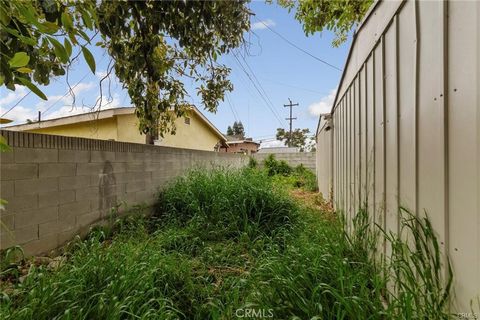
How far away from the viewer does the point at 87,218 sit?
10.3 ft

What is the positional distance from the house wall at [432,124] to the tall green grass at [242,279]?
0.16 m

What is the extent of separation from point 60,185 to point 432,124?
305 cm

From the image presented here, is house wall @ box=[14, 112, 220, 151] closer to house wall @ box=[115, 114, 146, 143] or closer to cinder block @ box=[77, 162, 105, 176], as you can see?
house wall @ box=[115, 114, 146, 143]

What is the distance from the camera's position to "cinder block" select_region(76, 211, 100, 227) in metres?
3.02

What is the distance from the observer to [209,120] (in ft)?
51.4

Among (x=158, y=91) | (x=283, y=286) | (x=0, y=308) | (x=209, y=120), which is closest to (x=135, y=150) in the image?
(x=158, y=91)

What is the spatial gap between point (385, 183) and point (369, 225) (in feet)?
1.55

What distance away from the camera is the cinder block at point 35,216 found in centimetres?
232

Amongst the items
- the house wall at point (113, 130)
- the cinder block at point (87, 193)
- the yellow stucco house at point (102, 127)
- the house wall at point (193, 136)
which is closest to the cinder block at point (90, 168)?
the cinder block at point (87, 193)

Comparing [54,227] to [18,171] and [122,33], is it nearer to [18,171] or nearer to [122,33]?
[18,171]

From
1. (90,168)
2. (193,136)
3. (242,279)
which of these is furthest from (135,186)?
(193,136)

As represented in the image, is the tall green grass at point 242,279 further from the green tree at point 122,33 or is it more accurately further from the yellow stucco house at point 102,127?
the yellow stucco house at point 102,127

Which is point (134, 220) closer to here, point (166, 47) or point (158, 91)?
point (158, 91)

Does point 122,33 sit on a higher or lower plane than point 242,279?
higher
